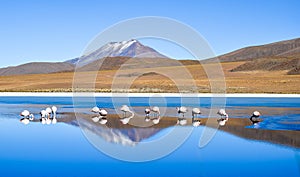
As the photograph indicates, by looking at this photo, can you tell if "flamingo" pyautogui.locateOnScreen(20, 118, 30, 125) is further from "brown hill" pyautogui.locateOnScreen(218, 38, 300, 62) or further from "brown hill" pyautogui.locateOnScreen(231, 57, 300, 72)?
"brown hill" pyautogui.locateOnScreen(218, 38, 300, 62)

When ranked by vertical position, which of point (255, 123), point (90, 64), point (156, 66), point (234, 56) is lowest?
point (255, 123)

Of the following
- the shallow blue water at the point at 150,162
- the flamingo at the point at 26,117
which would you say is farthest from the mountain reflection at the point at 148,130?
the flamingo at the point at 26,117

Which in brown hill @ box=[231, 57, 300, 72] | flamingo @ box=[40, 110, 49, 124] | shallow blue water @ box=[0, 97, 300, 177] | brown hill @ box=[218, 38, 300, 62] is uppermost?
brown hill @ box=[218, 38, 300, 62]

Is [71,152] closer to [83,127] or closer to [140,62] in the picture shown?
[83,127]

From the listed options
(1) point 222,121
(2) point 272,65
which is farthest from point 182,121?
(2) point 272,65

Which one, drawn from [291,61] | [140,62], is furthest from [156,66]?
[291,61]

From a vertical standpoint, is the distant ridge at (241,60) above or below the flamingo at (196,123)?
above

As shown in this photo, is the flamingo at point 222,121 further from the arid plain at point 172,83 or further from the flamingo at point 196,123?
the arid plain at point 172,83

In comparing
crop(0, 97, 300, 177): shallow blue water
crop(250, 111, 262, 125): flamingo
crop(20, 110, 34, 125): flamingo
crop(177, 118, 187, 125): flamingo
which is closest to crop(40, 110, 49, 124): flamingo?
crop(20, 110, 34, 125): flamingo

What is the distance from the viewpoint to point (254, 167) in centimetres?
837

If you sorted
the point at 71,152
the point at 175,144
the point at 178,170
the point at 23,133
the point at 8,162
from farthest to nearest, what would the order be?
the point at 23,133, the point at 175,144, the point at 71,152, the point at 8,162, the point at 178,170

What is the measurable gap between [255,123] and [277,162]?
604 centimetres

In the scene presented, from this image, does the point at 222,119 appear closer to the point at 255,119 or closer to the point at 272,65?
the point at 255,119

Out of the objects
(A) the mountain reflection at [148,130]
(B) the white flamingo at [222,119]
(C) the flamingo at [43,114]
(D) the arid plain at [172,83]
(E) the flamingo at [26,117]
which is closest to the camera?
(A) the mountain reflection at [148,130]
